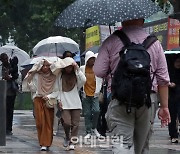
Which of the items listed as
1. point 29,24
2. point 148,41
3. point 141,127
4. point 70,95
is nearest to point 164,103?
point 141,127

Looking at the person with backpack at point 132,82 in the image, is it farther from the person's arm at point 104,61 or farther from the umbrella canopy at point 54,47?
the umbrella canopy at point 54,47

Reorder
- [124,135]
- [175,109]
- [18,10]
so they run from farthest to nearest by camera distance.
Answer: [18,10]
[175,109]
[124,135]

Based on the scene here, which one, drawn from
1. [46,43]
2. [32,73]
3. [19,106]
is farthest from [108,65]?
[19,106]

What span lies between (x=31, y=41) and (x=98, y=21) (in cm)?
3666

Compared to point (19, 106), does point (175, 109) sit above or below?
above

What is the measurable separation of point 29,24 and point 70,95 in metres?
30.5

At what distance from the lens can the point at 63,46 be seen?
1513 cm

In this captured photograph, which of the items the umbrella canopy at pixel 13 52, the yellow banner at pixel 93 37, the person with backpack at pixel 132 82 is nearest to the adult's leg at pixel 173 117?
the umbrella canopy at pixel 13 52

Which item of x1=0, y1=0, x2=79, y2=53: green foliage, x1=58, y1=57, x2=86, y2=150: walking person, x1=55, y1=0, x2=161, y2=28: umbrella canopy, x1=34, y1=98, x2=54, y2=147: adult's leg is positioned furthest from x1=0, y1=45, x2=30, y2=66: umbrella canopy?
x1=0, y1=0, x2=79, y2=53: green foliage

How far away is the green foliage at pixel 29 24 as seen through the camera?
36219mm

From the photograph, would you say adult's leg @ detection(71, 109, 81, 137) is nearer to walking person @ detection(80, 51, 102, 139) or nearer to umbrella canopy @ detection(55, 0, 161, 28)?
walking person @ detection(80, 51, 102, 139)

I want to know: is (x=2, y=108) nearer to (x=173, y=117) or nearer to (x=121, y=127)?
(x=121, y=127)

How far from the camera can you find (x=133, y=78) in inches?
241

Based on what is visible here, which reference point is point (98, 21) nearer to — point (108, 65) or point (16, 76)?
point (108, 65)
